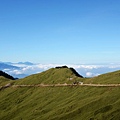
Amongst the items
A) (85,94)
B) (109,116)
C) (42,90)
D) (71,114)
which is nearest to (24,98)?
(42,90)

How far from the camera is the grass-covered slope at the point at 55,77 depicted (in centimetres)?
15380

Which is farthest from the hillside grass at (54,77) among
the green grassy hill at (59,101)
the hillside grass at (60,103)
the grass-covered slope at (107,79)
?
the grass-covered slope at (107,79)

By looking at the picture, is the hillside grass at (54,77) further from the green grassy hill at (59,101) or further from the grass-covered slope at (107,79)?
the grass-covered slope at (107,79)

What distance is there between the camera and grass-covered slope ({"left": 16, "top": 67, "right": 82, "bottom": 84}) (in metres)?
154

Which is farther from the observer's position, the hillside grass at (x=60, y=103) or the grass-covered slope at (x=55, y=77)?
the grass-covered slope at (x=55, y=77)

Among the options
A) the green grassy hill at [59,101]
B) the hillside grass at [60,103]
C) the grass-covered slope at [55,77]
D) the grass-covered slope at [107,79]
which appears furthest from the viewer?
the grass-covered slope at [55,77]

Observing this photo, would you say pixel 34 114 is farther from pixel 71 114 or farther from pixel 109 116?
pixel 109 116

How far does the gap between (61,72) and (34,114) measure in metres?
54.1

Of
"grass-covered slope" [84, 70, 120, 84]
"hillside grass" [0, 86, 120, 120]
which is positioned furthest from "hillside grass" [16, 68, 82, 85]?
"grass-covered slope" [84, 70, 120, 84]

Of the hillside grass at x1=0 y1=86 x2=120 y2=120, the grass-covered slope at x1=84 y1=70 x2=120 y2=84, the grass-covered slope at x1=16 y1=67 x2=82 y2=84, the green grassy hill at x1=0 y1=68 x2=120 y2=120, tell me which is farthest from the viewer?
the grass-covered slope at x1=16 y1=67 x2=82 y2=84

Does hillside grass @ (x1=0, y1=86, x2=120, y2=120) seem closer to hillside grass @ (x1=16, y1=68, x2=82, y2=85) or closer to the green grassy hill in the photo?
the green grassy hill

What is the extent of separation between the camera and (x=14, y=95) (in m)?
167

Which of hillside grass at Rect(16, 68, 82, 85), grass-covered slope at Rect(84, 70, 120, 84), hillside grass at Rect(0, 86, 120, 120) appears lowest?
hillside grass at Rect(0, 86, 120, 120)

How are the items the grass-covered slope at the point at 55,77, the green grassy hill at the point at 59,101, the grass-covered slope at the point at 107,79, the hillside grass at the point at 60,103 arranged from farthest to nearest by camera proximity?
the grass-covered slope at the point at 55,77
the grass-covered slope at the point at 107,79
the green grassy hill at the point at 59,101
the hillside grass at the point at 60,103
